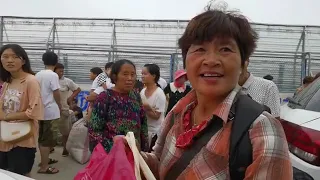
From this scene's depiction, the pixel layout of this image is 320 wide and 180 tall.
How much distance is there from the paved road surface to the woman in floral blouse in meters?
2.06

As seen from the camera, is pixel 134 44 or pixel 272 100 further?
pixel 134 44

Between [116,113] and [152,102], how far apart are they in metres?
1.33

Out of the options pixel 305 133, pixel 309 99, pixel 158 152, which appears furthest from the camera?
pixel 309 99

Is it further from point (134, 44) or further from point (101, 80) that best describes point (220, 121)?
point (134, 44)

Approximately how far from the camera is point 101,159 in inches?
53.6

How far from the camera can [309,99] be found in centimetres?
271

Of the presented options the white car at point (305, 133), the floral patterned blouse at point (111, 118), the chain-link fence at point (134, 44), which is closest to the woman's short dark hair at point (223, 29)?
the white car at point (305, 133)

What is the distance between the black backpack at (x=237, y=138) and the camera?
1071 millimetres

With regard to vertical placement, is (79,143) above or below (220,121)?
below

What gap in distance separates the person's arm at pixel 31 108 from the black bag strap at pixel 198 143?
98.9 inches

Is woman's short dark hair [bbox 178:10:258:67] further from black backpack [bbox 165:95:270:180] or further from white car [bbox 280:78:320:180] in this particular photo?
white car [bbox 280:78:320:180]

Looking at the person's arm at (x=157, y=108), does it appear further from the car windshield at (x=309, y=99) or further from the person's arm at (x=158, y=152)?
the person's arm at (x=158, y=152)

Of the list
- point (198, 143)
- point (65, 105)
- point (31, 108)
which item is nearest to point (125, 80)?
point (31, 108)

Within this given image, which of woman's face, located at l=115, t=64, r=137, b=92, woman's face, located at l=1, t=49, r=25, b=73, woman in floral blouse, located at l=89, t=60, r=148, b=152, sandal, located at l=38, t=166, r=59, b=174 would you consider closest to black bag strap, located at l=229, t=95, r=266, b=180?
woman in floral blouse, located at l=89, t=60, r=148, b=152
